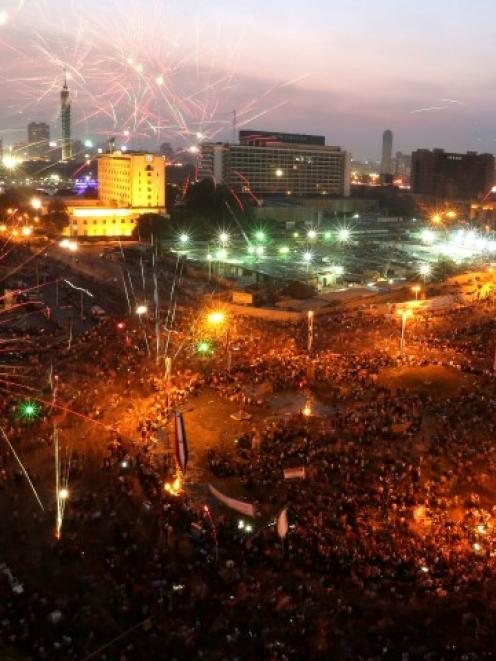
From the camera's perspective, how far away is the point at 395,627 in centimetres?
673

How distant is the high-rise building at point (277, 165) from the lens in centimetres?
6359

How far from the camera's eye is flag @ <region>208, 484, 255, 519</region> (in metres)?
8.70

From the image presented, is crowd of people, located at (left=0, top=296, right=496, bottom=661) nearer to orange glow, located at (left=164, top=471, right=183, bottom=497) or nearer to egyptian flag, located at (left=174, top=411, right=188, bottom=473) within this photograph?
orange glow, located at (left=164, top=471, right=183, bottom=497)

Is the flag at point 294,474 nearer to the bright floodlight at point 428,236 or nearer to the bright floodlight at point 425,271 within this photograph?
the bright floodlight at point 425,271

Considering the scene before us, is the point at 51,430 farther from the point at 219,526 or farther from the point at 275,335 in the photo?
the point at 275,335

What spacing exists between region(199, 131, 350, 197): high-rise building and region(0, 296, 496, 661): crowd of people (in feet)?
164

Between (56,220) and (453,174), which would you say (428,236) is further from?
(453,174)

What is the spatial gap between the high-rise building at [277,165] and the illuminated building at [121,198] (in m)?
22.2

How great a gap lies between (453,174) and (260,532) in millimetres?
73982

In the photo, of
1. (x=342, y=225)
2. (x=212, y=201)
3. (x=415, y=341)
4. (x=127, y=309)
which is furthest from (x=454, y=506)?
(x=342, y=225)

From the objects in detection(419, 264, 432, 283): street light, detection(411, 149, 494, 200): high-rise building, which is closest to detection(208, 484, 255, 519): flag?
detection(419, 264, 432, 283): street light

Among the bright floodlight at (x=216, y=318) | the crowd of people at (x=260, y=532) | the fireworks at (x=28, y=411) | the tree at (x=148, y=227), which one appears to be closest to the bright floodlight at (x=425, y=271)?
the bright floodlight at (x=216, y=318)

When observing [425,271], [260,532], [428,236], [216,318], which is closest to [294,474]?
[260,532]

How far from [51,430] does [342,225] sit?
41.1 meters
